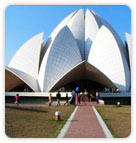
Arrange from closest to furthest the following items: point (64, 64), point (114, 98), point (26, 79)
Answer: point (114, 98) → point (26, 79) → point (64, 64)

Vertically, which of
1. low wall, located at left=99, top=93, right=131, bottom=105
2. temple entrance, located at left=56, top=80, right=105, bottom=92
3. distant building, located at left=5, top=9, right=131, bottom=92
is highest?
distant building, located at left=5, top=9, right=131, bottom=92

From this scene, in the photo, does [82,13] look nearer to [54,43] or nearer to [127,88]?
[54,43]

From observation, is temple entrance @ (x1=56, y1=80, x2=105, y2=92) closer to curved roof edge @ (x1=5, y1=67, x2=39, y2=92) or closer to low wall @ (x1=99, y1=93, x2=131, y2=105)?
curved roof edge @ (x1=5, y1=67, x2=39, y2=92)

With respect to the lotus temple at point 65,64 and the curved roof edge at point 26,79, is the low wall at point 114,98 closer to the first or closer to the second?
the lotus temple at point 65,64

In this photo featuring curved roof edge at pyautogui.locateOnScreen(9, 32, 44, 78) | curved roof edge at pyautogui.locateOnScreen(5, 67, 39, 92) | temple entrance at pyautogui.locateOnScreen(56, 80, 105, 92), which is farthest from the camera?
temple entrance at pyautogui.locateOnScreen(56, 80, 105, 92)

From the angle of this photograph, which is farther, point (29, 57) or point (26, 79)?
point (29, 57)

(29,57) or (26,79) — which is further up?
(29,57)

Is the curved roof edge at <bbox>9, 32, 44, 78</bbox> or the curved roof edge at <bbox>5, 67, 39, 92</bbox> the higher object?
the curved roof edge at <bbox>9, 32, 44, 78</bbox>

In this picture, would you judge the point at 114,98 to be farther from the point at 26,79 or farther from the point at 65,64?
the point at 26,79

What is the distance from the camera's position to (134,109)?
18.0ft

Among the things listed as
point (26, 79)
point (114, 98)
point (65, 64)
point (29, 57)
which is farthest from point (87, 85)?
point (26, 79)

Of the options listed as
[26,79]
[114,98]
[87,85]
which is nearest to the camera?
[114,98]

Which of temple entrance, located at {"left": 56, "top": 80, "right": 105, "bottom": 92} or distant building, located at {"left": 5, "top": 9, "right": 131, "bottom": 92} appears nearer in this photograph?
distant building, located at {"left": 5, "top": 9, "right": 131, "bottom": 92}

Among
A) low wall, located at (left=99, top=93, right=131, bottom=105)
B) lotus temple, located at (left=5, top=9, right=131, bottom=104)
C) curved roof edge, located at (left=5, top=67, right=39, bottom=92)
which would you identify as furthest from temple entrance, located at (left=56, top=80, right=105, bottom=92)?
low wall, located at (left=99, top=93, right=131, bottom=105)
